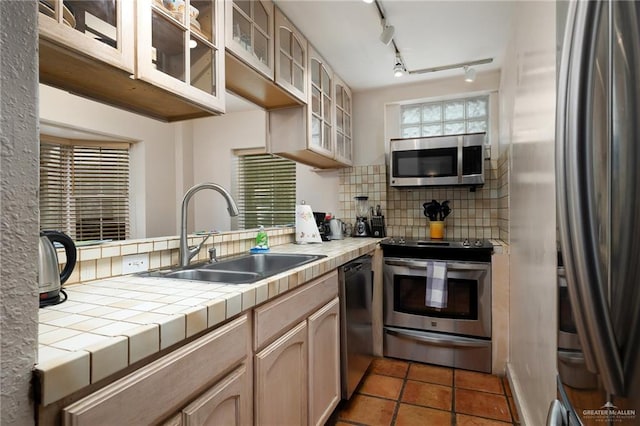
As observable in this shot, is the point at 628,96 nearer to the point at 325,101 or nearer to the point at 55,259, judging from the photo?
the point at 55,259

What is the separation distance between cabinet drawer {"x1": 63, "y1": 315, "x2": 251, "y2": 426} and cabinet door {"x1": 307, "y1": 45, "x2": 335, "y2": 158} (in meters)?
1.56

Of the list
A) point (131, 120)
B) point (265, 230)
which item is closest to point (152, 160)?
point (131, 120)

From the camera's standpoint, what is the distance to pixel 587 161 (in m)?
0.51

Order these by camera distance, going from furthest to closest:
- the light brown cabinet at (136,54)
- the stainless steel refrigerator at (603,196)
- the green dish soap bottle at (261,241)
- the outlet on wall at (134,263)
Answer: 1. the green dish soap bottle at (261,241)
2. the outlet on wall at (134,263)
3. the light brown cabinet at (136,54)
4. the stainless steel refrigerator at (603,196)

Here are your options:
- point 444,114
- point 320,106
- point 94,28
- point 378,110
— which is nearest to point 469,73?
point 444,114

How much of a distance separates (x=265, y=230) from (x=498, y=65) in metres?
2.34

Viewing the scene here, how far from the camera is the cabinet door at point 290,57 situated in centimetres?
184

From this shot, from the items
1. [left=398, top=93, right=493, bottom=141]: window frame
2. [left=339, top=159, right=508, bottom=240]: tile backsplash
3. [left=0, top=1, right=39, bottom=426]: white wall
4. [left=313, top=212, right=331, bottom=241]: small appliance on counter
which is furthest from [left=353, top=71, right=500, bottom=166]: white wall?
[left=0, top=1, right=39, bottom=426]: white wall

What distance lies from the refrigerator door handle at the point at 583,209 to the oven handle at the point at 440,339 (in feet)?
6.67

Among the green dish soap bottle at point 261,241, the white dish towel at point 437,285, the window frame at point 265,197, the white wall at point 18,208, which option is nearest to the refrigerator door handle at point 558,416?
the white wall at point 18,208

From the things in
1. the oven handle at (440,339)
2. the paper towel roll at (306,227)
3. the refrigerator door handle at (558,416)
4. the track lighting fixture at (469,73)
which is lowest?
the oven handle at (440,339)

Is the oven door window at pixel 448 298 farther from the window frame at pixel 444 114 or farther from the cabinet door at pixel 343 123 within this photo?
the window frame at pixel 444 114

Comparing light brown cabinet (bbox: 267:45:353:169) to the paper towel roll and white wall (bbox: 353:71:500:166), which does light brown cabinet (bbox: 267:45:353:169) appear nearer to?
white wall (bbox: 353:71:500:166)

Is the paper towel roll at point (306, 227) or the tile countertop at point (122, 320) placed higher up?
the paper towel roll at point (306, 227)
